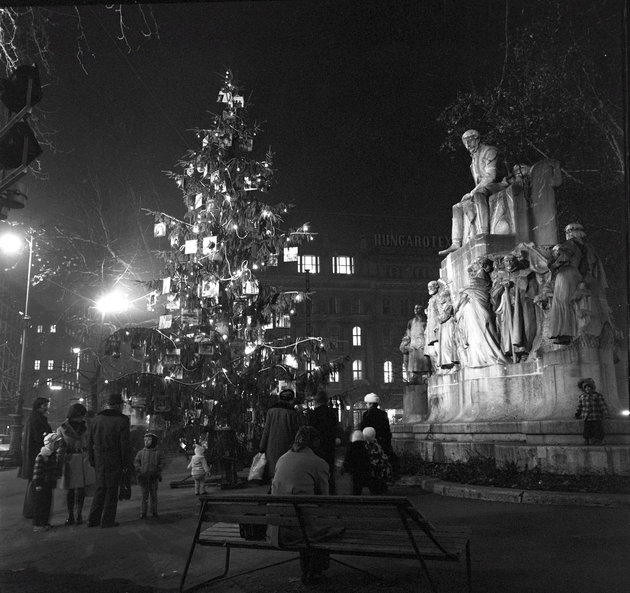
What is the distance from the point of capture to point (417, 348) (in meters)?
18.2

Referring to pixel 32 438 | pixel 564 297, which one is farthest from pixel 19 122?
pixel 564 297

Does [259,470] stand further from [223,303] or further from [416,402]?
Result: [416,402]

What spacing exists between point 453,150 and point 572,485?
49.5ft

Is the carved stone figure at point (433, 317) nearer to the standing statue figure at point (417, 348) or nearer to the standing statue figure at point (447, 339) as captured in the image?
the standing statue figure at point (447, 339)

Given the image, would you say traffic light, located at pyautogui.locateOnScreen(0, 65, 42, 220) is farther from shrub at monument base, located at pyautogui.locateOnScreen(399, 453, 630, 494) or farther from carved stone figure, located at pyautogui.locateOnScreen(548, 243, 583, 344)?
carved stone figure, located at pyautogui.locateOnScreen(548, 243, 583, 344)

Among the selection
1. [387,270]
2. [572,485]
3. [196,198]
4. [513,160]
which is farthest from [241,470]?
[387,270]

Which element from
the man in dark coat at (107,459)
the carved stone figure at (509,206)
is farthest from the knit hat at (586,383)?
the man in dark coat at (107,459)

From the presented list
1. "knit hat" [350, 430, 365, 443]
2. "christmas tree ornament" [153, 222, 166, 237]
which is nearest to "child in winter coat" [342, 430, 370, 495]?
"knit hat" [350, 430, 365, 443]

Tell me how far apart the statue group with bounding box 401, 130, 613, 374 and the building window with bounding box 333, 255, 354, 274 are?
2231 inches

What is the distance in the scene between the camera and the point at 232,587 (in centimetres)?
544

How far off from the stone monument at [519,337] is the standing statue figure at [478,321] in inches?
0.9

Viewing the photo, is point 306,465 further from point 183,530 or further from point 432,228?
point 432,228

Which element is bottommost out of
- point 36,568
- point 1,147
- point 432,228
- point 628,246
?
point 36,568

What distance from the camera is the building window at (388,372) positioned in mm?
70900
